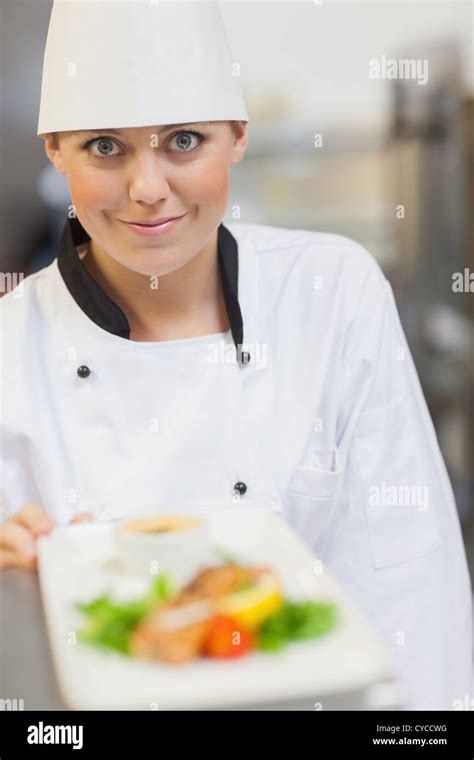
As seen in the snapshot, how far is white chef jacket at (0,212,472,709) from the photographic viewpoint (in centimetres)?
90

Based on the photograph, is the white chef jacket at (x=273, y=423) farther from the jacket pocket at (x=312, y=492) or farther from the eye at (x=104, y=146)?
the eye at (x=104, y=146)

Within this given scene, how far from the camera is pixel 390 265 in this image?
64.1 inches

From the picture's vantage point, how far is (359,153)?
154cm

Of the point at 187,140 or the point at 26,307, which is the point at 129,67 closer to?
the point at 187,140

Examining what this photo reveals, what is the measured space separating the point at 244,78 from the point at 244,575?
2.00 ft

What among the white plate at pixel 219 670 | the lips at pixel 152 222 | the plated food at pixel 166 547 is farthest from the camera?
the lips at pixel 152 222

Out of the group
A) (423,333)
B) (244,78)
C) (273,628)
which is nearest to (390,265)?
(423,333)

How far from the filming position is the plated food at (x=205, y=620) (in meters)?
0.64

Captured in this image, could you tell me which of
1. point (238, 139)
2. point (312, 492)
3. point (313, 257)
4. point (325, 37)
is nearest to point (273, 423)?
point (312, 492)

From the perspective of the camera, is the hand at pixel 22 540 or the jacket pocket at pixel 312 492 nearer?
the hand at pixel 22 540

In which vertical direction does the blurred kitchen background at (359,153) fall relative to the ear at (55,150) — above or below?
above

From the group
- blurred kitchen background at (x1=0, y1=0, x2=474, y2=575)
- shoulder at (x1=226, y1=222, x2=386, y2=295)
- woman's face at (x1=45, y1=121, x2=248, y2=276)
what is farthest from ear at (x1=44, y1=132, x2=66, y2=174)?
shoulder at (x1=226, y1=222, x2=386, y2=295)

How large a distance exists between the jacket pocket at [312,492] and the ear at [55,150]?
389 millimetres

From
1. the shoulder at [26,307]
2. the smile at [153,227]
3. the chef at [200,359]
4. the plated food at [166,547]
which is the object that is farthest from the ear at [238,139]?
the plated food at [166,547]
